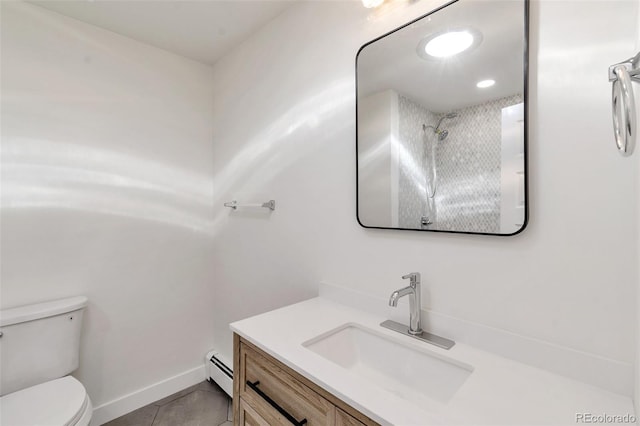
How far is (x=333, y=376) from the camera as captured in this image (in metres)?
0.84

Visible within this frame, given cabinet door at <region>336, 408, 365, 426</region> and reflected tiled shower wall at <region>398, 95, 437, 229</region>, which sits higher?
reflected tiled shower wall at <region>398, 95, 437, 229</region>

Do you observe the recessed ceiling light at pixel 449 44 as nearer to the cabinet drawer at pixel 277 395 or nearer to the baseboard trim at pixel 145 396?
the cabinet drawer at pixel 277 395

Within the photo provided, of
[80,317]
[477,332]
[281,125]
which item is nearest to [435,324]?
[477,332]

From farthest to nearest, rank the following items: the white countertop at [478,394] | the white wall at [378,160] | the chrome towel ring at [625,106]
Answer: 1. the white wall at [378,160]
2. the white countertop at [478,394]
3. the chrome towel ring at [625,106]

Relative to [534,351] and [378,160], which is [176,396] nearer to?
[378,160]

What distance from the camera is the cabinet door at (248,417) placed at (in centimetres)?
107

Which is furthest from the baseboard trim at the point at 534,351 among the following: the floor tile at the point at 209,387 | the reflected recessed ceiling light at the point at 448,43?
the floor tile at the point at 209,387

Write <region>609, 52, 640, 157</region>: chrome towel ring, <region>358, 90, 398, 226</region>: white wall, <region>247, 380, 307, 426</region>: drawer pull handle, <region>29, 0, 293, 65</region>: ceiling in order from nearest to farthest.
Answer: <region>609, 52, 640, 157</region>: chrome towel ring < <region>247, 380, 307, 426</region>: drawer pull handle < <region>358, 90, 398, 226</region>: white wall < <region>29, 0, 293, 65</region>: ceiling

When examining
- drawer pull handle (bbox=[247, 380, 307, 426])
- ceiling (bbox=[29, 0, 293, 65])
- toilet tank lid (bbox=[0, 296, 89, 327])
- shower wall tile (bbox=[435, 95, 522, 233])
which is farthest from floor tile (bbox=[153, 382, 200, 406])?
ceiling (bbox=[29, 0, 293, 65])

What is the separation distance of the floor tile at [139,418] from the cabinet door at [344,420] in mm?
1691

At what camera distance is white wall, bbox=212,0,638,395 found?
79cm

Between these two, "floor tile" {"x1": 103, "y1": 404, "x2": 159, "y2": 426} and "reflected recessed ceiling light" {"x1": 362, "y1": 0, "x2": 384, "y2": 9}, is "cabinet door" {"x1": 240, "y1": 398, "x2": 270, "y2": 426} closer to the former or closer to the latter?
"floor tile" {"x1": 103, "y1": 404, "x2": 159, "y2": 426}

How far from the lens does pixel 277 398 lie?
1001 millimetres

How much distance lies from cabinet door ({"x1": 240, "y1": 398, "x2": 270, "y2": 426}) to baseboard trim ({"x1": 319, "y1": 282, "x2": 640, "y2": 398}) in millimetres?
588
